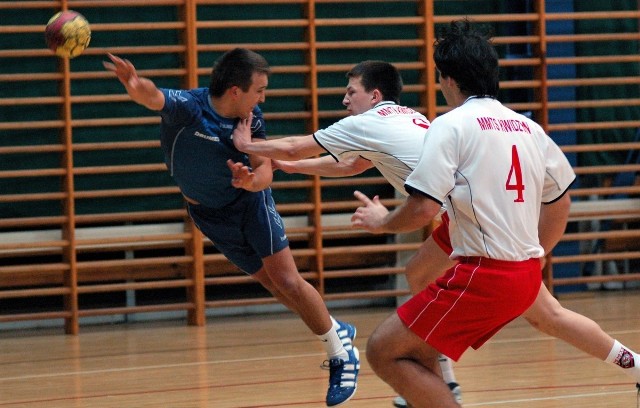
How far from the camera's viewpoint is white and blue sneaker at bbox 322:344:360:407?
5.02 m

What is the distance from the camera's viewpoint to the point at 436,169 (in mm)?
3410

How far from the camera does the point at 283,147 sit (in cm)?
496

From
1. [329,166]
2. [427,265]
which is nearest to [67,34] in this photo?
[329,166]

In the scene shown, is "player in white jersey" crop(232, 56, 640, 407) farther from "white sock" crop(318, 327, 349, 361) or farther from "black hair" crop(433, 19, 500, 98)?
"black hair" crop(433, 19, 500, 98)

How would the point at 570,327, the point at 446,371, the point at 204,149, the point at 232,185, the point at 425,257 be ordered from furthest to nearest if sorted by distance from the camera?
the point at 204,149 → the point at 232,185 → the point at 425,257 → the point at 446,371 → the point at 570,327

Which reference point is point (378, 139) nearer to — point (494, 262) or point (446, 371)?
point (446, 371)

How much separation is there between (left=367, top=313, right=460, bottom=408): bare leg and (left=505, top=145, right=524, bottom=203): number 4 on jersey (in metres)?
0.56

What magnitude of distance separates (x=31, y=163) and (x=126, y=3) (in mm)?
1456

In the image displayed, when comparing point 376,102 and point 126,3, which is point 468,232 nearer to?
point 376,102

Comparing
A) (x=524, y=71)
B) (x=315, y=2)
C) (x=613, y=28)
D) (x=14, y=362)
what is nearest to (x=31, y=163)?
(x=14, y=362)

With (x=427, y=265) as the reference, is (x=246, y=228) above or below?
above

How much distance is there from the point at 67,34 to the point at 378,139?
1.89 metres

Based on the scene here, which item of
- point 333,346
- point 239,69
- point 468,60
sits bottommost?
point 333,346

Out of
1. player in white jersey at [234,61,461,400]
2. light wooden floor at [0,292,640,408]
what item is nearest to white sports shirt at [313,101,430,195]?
player in white jersey at [234,61,461,400]
